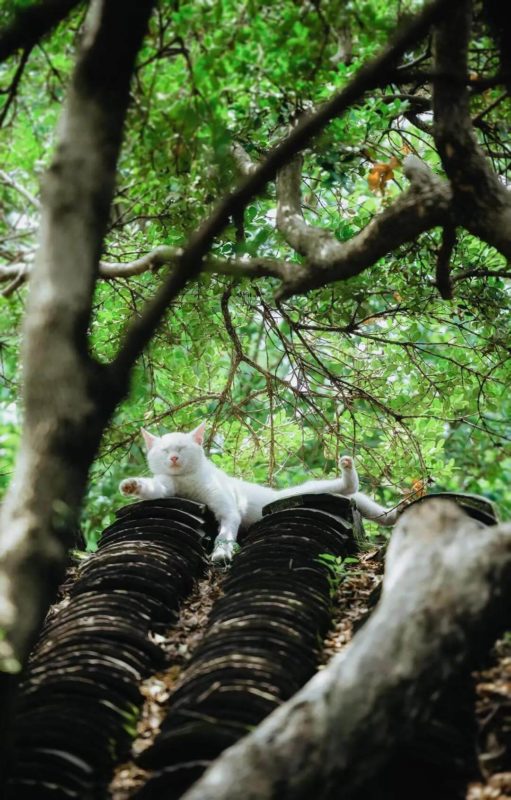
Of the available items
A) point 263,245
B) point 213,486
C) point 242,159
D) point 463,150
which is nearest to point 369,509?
point 213,486

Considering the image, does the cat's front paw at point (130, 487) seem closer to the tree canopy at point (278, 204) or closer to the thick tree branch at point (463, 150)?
the tree canopy at point (278, 204)

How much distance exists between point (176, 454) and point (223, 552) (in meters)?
1.31

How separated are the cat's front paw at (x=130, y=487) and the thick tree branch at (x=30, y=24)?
3.24 m

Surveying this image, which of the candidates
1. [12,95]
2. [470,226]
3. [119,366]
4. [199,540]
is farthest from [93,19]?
[199,540]

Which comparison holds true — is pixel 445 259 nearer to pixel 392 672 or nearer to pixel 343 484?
pixel 343 484

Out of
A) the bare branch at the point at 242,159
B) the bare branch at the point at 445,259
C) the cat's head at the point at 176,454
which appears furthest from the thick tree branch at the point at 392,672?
the cat's head at the point at 176,454

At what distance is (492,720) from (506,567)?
69cm

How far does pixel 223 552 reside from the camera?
636cm

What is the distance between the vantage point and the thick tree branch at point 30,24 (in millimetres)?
4277

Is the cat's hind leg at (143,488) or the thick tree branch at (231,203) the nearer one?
the thick tree branch at (231,203)

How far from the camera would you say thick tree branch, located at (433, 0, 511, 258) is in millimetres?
4562

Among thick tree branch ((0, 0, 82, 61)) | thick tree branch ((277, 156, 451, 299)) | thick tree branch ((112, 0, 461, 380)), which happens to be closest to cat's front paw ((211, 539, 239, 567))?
thick tree branch ((277, 156, 451, 299))

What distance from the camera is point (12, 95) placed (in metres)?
4.61

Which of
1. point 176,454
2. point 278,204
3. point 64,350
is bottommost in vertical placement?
point 64,350
